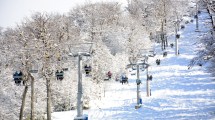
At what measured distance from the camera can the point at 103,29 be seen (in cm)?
7281

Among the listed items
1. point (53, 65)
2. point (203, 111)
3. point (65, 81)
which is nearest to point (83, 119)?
point (203, 111)

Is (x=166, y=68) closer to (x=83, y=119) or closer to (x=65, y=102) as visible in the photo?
(x=65, y=102)

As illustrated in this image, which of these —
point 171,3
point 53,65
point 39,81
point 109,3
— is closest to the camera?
point 53,65

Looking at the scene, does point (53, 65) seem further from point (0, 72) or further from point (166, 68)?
point (166, 68)

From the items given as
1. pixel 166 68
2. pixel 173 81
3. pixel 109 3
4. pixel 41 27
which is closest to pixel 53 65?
pixel 41 27

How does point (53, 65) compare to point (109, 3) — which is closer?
point (53, 65)

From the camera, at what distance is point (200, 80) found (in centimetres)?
3984

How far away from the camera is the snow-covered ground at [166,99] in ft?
90.7

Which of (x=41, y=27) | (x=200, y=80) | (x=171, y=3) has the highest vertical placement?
(x=171, y=3)

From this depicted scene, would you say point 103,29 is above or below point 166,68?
above

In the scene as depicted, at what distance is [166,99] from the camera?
32.9 meters

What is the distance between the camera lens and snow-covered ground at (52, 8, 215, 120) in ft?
90.7

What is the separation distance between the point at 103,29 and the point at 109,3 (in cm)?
1987

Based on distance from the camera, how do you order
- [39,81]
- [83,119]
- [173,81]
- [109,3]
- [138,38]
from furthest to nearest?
1. [109,3]
2. [138,38]
3. [173,81]
4. [39,81]
5. [83,119]
